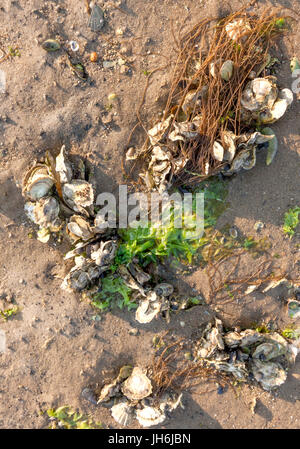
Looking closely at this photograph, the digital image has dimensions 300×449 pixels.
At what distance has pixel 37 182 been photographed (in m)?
4.07

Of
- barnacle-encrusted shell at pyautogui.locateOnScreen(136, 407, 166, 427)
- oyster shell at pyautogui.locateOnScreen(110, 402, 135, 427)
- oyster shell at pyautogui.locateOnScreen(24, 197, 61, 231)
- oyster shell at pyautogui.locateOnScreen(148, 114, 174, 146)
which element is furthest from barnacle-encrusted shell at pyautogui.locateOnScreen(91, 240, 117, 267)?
barnacle-encrusted shell at pyautogui.locateOnScreen(136, 407, 166, 427)

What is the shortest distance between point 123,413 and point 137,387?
44cm

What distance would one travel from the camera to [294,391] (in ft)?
15.2

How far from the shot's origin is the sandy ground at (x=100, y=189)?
4.26 m

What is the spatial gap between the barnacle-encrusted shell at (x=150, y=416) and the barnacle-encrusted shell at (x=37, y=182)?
3217 mm

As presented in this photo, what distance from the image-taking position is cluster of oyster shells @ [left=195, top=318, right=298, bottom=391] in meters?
4.32

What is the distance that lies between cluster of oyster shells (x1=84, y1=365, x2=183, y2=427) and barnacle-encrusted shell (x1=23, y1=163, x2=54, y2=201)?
265 centimetres

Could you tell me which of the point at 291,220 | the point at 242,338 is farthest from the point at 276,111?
the point at 242,338

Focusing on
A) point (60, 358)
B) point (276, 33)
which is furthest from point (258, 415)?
point (276, 33)

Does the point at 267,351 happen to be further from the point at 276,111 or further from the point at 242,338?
the point at 276,111


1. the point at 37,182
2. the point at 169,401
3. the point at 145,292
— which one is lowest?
the point at 169,401

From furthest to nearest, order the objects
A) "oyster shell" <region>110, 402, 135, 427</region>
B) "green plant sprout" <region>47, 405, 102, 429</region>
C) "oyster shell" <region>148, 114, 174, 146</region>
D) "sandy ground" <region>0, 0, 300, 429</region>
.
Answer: "green plant sprout" <region>47, 405, 102, 429</region> → "oyster shell" <region>110, 402, 135, 427</region> → "sandy ground" <region>0, 0, 300, 429</region> → "oyster shell" <region>148, 114, 174, 146</region>

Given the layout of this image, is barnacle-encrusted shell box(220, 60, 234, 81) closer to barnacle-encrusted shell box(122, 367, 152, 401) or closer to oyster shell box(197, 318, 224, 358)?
oyster shell box(197, 318, 224, 358)

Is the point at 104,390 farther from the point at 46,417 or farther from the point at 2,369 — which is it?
Result: the point at 2,369
